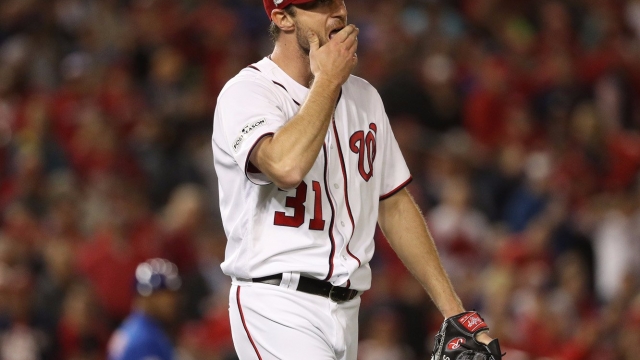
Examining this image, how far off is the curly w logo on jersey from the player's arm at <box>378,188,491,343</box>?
0.19 metres

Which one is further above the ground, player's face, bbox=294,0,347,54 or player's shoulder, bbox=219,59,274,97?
player's face, bbox=294,0,347,54

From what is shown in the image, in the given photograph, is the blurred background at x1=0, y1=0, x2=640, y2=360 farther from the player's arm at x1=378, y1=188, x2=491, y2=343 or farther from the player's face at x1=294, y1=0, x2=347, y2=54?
the player's face at x1=294, y1=0, x2=347, y2=54

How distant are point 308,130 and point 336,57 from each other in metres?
0.25

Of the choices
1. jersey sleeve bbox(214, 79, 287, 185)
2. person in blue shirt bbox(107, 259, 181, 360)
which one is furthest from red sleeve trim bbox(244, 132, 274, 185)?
person in blue shirt bbox(107, 259, 181, 360)

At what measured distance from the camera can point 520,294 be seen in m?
7.20

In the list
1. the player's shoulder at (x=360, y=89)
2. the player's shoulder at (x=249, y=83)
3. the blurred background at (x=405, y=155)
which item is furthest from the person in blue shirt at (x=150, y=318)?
the player's shoulder at (x=249, y=83)

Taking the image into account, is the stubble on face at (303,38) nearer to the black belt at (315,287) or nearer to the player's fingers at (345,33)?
the player's fingers at (345,33)

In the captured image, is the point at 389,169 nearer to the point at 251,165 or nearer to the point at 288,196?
the point at 288,196

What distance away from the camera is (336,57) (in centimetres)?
300

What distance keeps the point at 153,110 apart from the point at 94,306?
2.64 m

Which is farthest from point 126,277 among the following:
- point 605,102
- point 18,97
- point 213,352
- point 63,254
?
point 605,102

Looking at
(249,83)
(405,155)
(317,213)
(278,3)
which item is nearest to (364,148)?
(317,213)

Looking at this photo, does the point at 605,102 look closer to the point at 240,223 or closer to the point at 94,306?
the point at 94,306

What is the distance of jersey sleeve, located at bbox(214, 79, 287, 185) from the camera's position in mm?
2967
